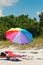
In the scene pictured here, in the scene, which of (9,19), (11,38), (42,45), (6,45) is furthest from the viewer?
(9,19)

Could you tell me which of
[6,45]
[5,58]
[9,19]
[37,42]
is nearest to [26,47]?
[37,42]

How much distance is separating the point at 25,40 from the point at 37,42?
12.2 meters

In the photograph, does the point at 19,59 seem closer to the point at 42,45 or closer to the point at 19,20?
the point at 42,45

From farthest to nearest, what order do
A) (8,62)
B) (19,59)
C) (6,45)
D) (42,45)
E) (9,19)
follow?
1. (9,19)
2. (6,45)
3. (42,45)
4. (19,59)
5. (8,62)

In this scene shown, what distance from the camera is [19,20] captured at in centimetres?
4772

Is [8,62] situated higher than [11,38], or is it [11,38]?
[11,38]

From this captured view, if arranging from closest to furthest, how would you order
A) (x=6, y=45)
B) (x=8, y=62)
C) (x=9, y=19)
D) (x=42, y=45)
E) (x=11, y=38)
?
(x=11, y=38)
(x=8, y=62)
(x=42, y=45)
(x=6, y=45)
(x=9, y=19)

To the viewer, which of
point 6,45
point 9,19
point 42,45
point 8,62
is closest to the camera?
point 8,62

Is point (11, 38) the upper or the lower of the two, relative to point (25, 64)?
upper

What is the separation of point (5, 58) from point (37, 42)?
10.1m

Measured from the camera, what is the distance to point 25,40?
13312mm

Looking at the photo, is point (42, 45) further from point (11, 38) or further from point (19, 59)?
point (11, 38)

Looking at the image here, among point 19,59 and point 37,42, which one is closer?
point 19,59

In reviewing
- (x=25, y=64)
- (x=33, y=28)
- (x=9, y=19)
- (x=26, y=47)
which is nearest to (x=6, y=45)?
(x=26, y=47)
